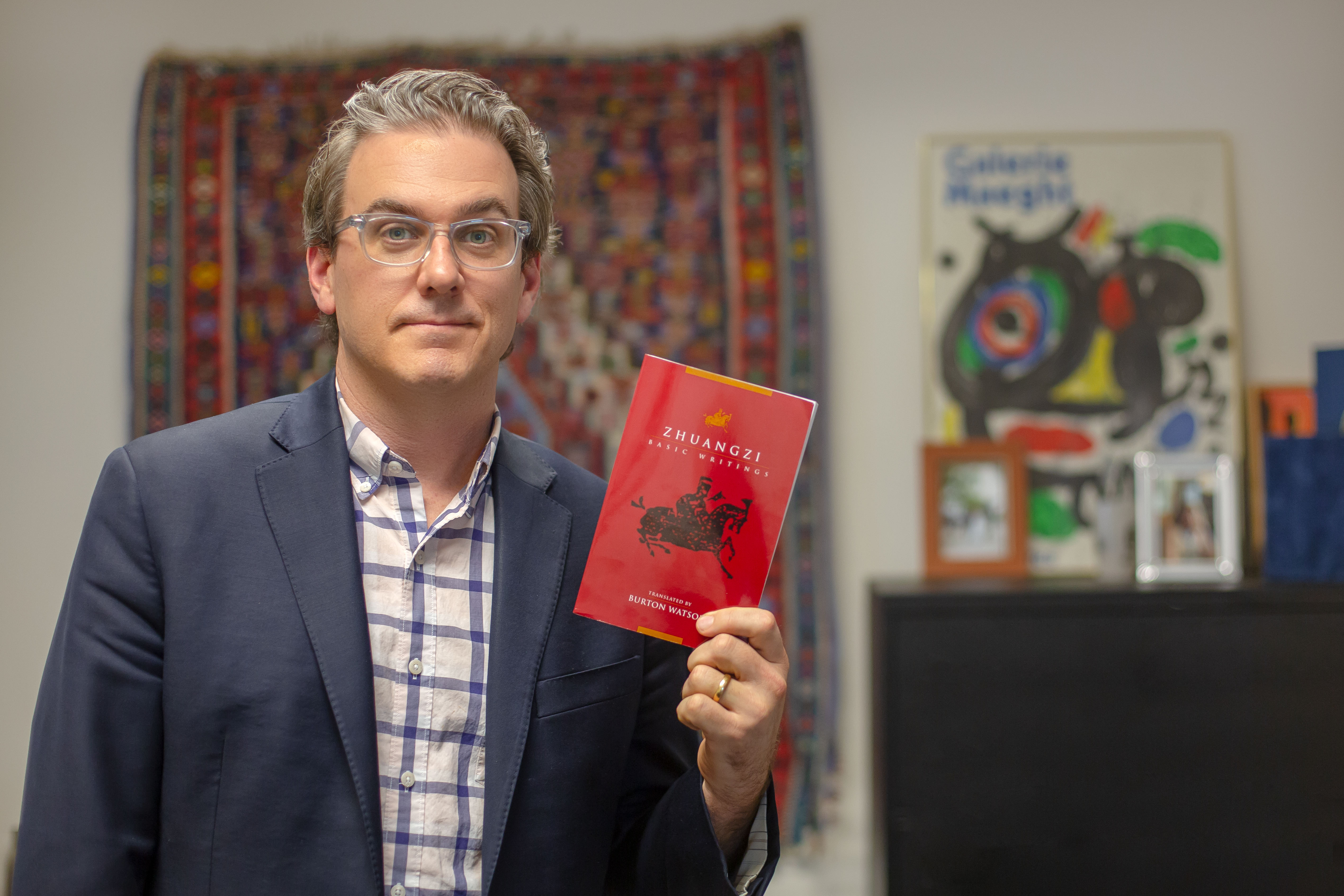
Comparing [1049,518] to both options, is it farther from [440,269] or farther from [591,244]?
[440,269]

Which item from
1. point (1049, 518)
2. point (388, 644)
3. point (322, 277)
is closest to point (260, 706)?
point (388, 644)

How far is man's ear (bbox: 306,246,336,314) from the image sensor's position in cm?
131

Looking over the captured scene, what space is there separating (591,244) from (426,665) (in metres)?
1.65

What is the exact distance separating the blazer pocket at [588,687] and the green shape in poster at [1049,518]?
159cm

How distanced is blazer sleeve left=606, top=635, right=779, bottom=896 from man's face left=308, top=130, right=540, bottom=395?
0.47 meters

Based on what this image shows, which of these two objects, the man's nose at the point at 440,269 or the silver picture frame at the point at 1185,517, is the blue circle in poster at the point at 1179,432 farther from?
the man's nose at the point at 440,269

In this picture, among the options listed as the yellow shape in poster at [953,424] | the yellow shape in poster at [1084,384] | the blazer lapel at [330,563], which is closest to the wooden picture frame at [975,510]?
the yellow shape in poster at [953,424]

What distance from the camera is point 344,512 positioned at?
46.5 inches

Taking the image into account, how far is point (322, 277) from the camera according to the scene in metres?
1.32

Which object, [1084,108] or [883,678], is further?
[1084,108]

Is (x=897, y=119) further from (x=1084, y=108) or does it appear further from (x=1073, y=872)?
(x=1073, y=872)

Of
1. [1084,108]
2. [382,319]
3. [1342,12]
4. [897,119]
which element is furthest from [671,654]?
[1342,12]

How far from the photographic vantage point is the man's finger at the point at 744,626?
1.13 metres

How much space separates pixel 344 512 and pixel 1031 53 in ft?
7.59
